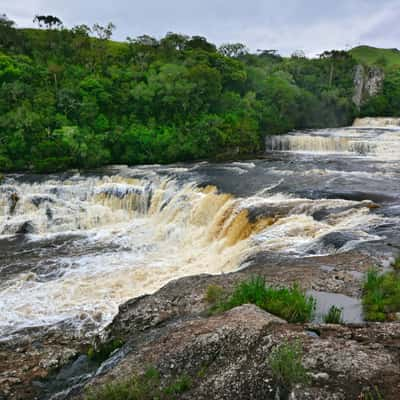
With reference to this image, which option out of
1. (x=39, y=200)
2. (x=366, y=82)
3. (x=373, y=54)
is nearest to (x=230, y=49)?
(x=366, y=82)

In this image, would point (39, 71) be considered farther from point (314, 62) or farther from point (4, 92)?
point (314, 62)

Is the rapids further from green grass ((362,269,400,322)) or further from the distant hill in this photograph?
the distant hill

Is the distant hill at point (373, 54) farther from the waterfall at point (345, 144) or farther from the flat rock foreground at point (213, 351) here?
the flat rock foreground at point (213, 351)

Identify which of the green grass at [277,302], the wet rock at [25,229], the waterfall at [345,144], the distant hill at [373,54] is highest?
the distant hill at [373,54]

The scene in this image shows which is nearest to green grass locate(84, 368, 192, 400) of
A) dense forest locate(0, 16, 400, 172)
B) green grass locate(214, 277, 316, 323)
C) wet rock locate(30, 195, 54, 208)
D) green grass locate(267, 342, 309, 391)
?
green grass locate(267, 342, 309, 391)

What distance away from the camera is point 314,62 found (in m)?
47.7

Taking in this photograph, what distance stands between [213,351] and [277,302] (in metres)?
1.29

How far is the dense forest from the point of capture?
2309cm

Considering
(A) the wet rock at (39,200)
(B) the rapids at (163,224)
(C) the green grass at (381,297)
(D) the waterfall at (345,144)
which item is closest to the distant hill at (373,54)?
(D) the waterfall at (345,144)

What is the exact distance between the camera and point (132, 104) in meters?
27.6

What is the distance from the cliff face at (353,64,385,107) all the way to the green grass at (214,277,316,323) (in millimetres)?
43437

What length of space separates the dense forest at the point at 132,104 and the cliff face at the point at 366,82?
532 cm

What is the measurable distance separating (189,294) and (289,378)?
11.4 ft

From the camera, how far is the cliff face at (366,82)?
1745 inches
